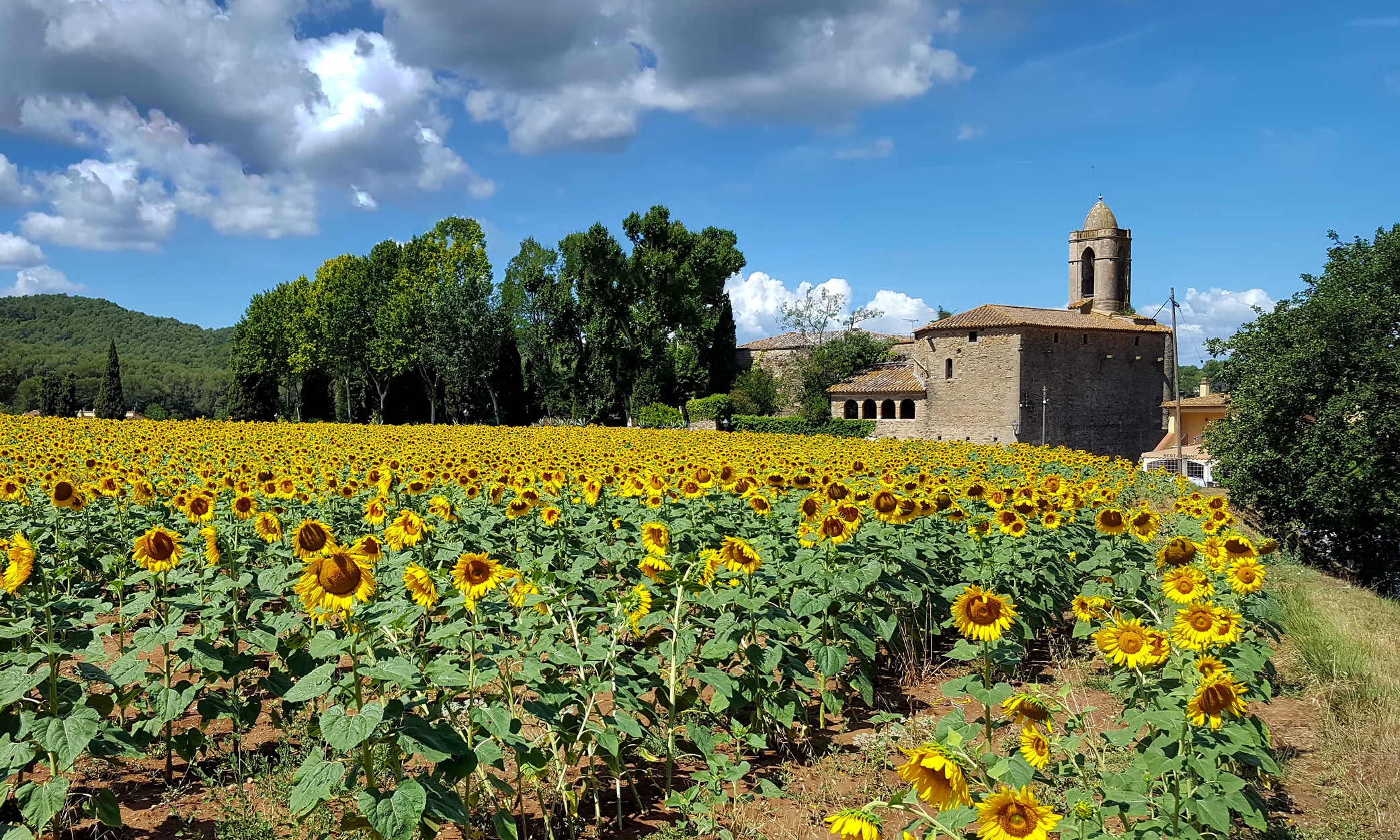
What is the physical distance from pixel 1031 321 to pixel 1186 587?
4164 centimetres

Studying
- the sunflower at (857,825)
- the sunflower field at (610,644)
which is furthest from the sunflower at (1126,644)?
the sunflower at (857,825)

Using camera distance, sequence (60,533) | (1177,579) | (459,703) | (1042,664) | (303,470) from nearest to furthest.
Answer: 1. (1177,579)
2. (459,703)
3. (60,533)
4. (1042,664)
5. (303,470)

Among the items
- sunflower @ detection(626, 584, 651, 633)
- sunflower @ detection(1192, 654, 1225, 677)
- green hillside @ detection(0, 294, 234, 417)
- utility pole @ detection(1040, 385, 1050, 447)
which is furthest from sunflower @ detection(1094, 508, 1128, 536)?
green hillside @ detection(0, 294, 234, 417)

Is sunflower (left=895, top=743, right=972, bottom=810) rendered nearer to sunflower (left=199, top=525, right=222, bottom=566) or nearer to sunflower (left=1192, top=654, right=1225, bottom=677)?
sunflower (left=1192, top=654, right=1225, bottom=677)

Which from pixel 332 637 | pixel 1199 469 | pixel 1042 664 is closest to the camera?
pixel 332 637

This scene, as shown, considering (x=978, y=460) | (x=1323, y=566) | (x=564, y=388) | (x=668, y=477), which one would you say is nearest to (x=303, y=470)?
(x=668, y=477)

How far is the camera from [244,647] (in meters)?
6.20

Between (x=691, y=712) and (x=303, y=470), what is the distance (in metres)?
5.71

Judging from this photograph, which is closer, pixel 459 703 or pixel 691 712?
pixel 691 712

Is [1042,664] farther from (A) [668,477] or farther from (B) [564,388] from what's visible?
(B) [564,388]

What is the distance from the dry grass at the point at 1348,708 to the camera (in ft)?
12.8

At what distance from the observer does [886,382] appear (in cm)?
4659

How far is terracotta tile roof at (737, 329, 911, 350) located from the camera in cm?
5928

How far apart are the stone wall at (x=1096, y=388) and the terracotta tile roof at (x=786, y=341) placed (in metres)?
15.5
